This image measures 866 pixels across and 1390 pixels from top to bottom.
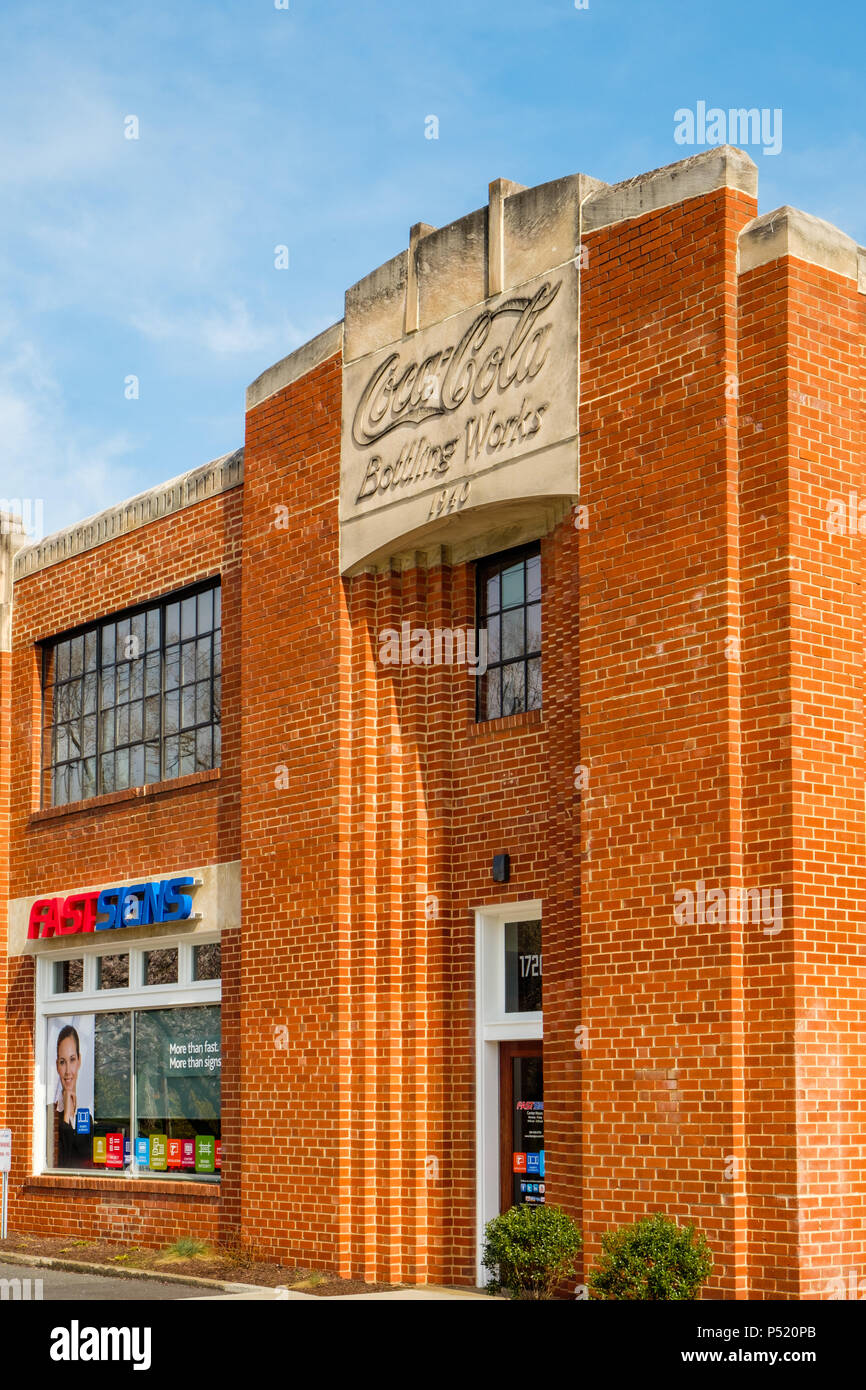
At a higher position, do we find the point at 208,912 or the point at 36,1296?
the point at 208,912

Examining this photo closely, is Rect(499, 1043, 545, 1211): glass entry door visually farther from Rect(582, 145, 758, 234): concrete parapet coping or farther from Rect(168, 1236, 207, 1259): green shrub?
Rect(582, 145, 758, 234): concrete parapet coping

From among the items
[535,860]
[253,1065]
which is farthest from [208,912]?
[535,860]

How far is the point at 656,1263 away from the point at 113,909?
10090 mm

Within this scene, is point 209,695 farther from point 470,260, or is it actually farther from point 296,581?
point 470,260

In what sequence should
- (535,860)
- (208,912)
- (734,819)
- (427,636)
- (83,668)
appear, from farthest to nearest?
1. (83,668)
2. (208,912)
3. (427,636)
4. (535,860)
5. (734,819)

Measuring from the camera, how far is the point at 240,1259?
1773cm

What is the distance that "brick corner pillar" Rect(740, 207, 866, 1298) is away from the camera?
12.6 metres

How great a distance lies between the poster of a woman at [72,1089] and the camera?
856 inches

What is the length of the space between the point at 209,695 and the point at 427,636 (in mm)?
3841

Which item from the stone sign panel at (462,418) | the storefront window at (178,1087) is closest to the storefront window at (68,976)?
the storefront window at (178,1087)

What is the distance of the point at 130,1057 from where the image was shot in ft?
68.6

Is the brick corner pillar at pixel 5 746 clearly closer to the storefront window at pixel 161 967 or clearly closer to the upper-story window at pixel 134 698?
the upper-story window at pixel 134 698

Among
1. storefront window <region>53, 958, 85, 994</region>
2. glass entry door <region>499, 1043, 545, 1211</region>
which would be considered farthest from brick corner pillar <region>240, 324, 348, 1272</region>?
storefront window <region>53, 958, 85, 994</region>

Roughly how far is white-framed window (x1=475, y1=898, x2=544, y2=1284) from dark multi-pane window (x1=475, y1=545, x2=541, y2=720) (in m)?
1.97
